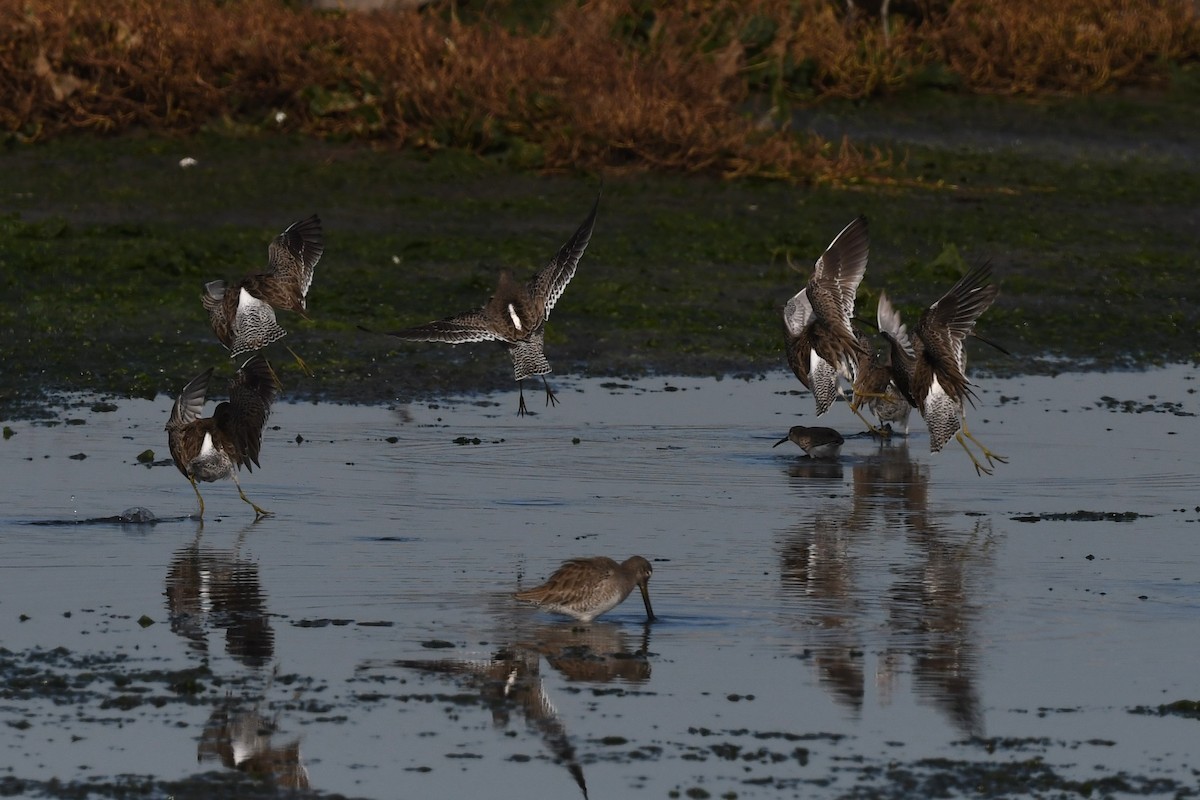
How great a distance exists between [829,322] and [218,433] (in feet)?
13.6

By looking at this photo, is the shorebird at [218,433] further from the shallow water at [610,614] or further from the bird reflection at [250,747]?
the bird reflection at [250,747]

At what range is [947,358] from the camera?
12352 millimetres

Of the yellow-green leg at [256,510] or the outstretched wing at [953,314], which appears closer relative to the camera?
the yellow-green leg at [256,510]

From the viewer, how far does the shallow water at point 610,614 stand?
6980mm

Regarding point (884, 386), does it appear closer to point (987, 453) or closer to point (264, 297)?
point (987, 453)

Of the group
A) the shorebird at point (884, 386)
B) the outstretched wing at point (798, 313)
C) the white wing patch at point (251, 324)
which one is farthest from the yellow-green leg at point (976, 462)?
the white wing patch at point (251, 324)

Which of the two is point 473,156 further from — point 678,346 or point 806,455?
point 806,455

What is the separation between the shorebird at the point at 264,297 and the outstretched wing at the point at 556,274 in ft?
4.21

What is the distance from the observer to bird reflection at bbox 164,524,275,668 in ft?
27.3

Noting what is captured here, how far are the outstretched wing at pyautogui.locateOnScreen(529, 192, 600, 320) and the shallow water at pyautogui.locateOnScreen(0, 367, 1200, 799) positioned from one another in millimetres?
798

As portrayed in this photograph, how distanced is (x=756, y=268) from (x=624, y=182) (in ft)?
8.54

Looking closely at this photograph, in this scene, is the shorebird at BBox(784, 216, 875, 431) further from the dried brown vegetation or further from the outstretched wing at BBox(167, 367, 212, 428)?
the dried brown vegetation

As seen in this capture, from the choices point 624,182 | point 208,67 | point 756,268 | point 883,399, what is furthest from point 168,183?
point 883,399

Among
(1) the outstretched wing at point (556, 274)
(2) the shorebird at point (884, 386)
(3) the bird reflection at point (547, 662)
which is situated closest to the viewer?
(3) the bird reflection at point (547, 662)
